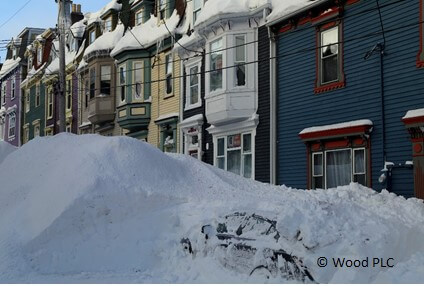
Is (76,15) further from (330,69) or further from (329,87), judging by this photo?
(329,87)

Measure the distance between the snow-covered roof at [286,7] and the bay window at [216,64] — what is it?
2.42m

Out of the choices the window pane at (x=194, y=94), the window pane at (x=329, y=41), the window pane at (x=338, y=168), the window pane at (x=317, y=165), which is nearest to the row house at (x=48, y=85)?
the window pane at (x=194, y=94)

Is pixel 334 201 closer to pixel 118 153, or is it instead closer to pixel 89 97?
pixel 118 153

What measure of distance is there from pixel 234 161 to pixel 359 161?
5.85 m

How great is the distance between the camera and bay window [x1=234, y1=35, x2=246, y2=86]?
18.2m

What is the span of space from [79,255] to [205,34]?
38.8 ft

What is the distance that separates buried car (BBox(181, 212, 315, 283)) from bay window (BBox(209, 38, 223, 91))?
1015 cm

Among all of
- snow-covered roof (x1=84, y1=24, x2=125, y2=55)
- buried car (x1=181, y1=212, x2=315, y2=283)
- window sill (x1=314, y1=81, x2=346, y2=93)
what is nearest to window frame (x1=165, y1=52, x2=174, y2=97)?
snow-covered roof (x1=84, y1=24, x2=125, y2=55)

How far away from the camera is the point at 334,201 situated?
10.1 metres

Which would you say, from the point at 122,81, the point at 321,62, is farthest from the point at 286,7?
the point at 122,81

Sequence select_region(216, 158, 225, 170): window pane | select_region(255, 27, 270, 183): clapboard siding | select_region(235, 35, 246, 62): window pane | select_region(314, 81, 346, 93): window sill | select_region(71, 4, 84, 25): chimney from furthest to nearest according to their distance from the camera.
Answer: select_region(71, 4, 84, 25): chimney
select_region(216, 158, 225, 170): window pane
select_region(235, 35, 246, 62): window pane
select_region(255, 27, 270, 183): clapboard siding
select_region(314, 81, 346, 93): window sill

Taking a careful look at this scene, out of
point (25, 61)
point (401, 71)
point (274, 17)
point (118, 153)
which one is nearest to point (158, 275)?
point (118, 153)

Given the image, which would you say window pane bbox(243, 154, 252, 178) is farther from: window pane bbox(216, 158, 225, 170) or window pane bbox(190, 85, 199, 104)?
window pane bbox(190, 85, 199, 104)

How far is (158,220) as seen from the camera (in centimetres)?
1002
